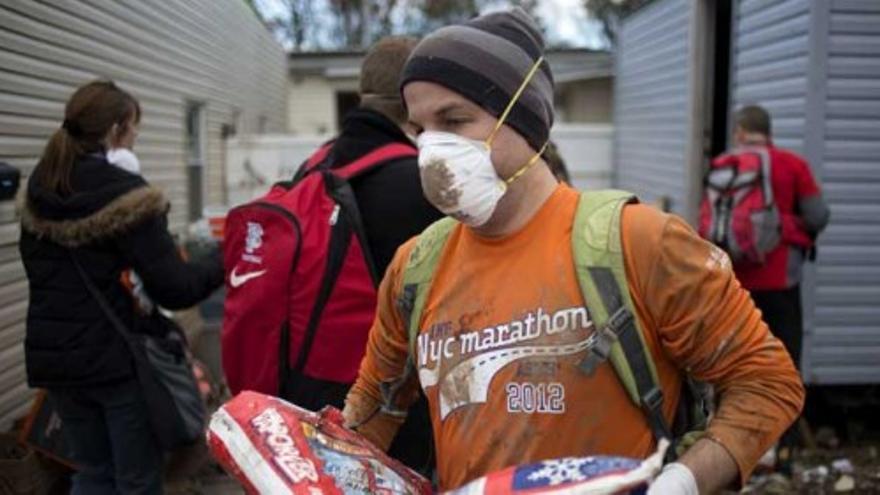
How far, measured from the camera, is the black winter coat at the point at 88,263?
3316 mm

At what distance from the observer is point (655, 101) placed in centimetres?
1109

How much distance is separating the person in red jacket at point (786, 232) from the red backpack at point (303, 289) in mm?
3629

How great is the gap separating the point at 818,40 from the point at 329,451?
546 cm

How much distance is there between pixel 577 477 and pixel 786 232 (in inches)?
181

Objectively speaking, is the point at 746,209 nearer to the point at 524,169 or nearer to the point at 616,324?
the point at 524,169

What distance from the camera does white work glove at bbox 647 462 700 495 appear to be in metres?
1.37

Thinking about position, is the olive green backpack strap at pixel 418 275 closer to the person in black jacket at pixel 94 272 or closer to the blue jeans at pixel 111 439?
the person in black jacket at pixel 94 272

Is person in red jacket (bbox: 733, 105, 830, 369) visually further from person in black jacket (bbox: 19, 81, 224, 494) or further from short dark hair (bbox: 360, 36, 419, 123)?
person in black jacket (bbox: 19, 81, 224, 494)

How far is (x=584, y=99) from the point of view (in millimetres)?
19859

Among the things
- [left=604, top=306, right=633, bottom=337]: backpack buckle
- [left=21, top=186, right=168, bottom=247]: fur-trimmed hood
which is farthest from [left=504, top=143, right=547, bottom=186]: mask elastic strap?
[left=21, top=186, right=168, bottom=247]: fur-trimmed hood

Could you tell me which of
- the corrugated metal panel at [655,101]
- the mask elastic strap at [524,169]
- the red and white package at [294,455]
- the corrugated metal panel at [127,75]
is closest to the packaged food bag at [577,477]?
the red and white package at [294,455]

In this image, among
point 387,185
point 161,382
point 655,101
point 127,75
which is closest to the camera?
point 387,185

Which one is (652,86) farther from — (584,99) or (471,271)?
(471,271)

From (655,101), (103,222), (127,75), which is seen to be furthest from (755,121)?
(655,101)
